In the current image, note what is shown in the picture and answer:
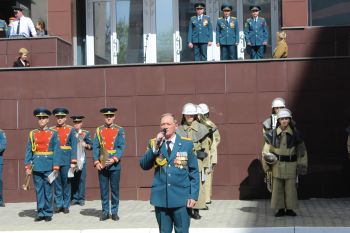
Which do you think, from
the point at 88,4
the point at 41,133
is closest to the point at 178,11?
the point at 88,4

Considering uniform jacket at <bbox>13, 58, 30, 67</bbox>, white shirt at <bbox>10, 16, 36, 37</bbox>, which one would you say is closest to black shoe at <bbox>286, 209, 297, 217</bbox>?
uniform jacket at <bbox>13, 58, 30, 67</bbox>

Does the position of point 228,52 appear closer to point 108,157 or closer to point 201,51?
point 201,51

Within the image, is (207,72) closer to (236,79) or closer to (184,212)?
(236,79)

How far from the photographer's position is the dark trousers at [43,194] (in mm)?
14594

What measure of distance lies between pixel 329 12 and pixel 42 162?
31.8 feet

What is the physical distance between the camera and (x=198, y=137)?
583 inches

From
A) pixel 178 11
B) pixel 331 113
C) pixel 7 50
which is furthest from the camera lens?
pixel 178 11

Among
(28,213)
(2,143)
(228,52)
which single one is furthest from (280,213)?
(2,143)

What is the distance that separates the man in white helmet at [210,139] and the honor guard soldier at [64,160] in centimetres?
276

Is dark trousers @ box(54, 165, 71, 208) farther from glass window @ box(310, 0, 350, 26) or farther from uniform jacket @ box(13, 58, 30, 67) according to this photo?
glass window @ box(310, 0, 350, 26)

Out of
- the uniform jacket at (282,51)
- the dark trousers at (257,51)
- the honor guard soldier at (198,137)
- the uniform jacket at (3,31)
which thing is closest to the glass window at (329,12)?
the dark trousers at (257,51)

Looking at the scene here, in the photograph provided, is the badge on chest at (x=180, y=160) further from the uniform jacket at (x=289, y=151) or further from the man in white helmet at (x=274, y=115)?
the man in white helmet at (x=274, y=115)

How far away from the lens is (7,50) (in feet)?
62.6

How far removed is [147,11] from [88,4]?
189 cm
